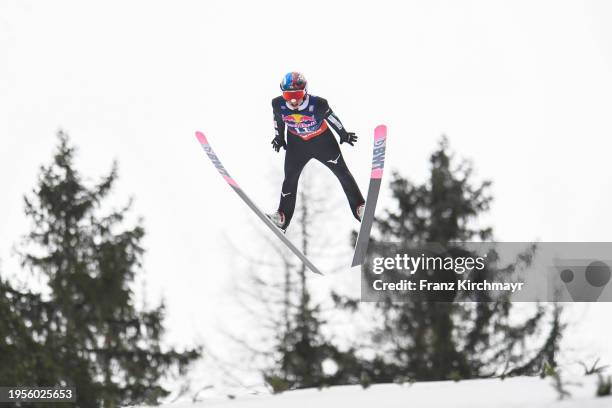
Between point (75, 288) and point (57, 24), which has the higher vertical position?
point (57, 24)

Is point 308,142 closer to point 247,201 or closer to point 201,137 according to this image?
point 247,201

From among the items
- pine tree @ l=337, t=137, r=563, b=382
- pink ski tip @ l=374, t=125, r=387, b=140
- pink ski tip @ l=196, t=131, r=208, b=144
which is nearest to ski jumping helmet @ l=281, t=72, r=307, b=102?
pink ski tip @ l=374, t=125, r=387, b=140

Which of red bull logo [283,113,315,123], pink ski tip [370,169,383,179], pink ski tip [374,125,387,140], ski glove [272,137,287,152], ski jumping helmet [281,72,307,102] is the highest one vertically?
ski jumping helmet [281,72,307,102]

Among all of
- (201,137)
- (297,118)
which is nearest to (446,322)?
(201,137)

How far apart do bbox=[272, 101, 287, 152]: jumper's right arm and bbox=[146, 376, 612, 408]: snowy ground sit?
2.79 metres

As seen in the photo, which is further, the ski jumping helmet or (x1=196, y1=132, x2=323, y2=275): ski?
(x1=196, y1=132, x2=323, y2=275): ski

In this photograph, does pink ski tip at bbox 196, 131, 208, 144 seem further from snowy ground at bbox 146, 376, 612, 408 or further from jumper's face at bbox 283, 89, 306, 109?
snowy ground at bbox 146, 376, 612, 408

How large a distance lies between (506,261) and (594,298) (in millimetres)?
2942

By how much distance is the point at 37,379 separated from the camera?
12.5 meters

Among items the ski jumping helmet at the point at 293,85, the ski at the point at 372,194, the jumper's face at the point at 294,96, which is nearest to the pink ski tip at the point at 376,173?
the ski at the point at 372,194

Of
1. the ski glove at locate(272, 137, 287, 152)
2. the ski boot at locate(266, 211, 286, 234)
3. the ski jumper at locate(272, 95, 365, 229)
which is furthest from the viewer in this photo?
the ski boot at locate(266, 211, 286, 234)

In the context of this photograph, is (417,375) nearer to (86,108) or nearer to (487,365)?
(487,365)

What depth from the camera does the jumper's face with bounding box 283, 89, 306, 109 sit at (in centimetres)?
787

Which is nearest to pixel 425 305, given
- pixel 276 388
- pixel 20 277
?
pixel 20 277
